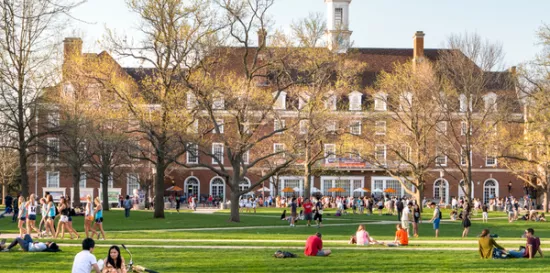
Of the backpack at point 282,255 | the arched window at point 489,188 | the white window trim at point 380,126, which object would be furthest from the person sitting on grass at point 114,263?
the arched window at point 489,188

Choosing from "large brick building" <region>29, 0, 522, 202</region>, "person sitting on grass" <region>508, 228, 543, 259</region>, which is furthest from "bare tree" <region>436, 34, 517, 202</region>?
"person sitting on grass" <region>508, 228, 543, 259</region>

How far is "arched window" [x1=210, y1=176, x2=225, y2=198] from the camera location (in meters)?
76.2

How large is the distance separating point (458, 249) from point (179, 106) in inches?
794

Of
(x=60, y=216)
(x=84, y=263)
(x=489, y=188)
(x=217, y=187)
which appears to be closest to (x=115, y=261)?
(x=84, y=263)

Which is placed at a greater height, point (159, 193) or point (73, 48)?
point (73, 48)

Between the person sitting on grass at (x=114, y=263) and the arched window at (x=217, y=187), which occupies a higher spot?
the arched window at (x=217, y=187)

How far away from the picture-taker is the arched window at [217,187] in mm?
76188

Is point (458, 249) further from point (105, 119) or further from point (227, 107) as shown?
point (105, 119)

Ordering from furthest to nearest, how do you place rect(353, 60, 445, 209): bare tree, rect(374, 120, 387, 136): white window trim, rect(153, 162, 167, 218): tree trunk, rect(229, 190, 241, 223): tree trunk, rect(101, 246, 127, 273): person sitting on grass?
rect(374, 120, 387, 136): white window trim → rect(353, 60, 445, 209): bare tree → rect(153, 162, 167, 218): tree trunk → rect(229, 190, 241, 223): tree trunk → rect(101, 246, 127, 273): person sitting on grass

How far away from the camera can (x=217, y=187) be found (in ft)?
251

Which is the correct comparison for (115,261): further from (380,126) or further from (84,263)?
(380,126)

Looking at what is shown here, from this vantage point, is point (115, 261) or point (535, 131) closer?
point (115, 261)

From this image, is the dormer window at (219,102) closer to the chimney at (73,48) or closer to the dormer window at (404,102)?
the chimney at (73,48)

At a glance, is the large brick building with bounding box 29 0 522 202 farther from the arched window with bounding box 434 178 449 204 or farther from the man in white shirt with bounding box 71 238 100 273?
the man in white shirt with bounding box 71 238 100 273
